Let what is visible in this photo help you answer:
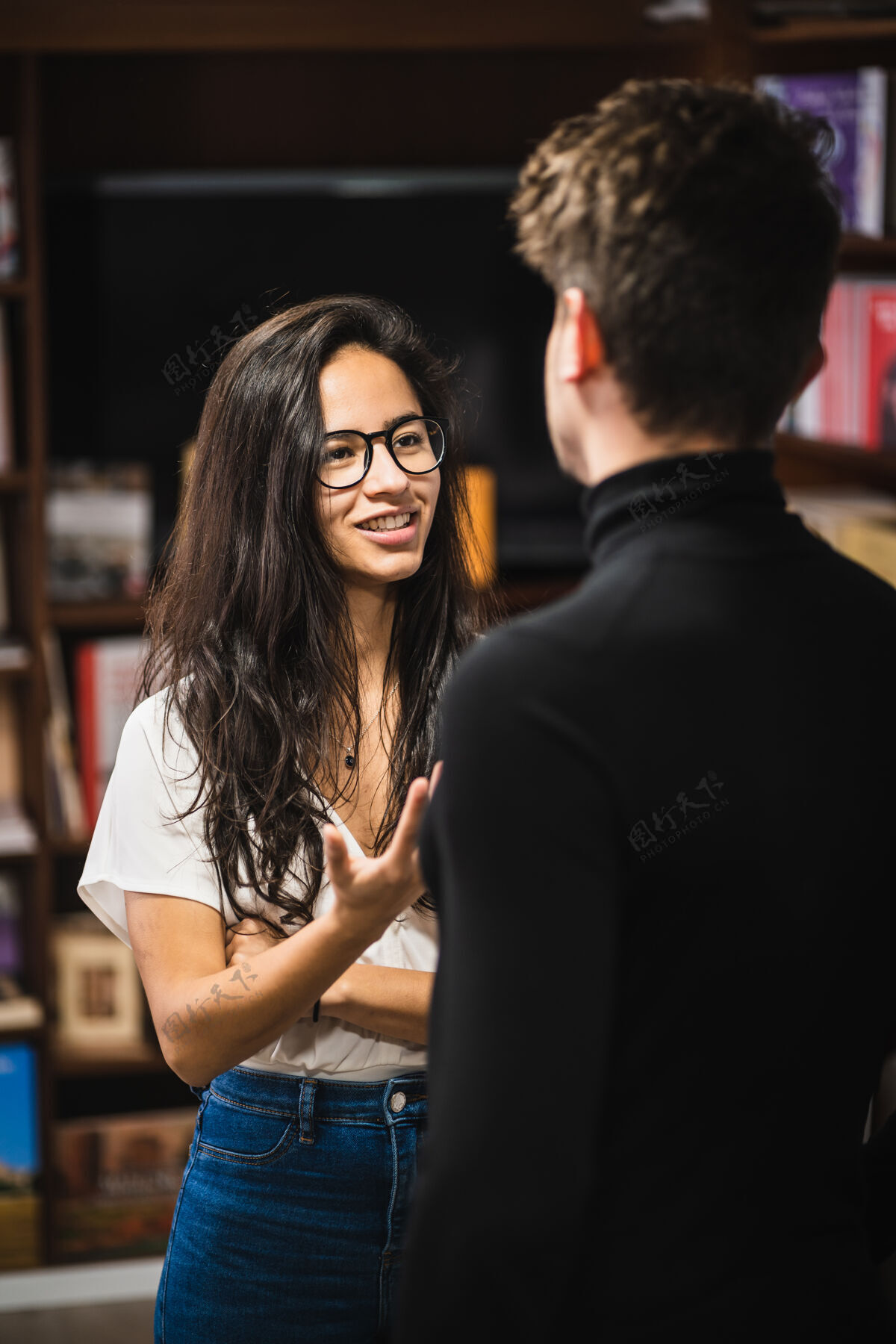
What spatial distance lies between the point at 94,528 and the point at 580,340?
6.78ft

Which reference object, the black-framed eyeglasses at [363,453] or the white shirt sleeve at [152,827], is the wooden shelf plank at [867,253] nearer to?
the black-framed eyeglasses at [363,453]

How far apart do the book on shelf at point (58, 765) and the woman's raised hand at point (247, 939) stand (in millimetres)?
1523

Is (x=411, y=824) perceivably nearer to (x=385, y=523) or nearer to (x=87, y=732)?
(x=385, y=523)

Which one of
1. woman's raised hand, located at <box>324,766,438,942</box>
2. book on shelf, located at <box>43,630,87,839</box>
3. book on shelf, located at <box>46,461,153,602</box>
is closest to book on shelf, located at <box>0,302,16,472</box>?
book on shelf, located at <box>46,461,153,602</box>

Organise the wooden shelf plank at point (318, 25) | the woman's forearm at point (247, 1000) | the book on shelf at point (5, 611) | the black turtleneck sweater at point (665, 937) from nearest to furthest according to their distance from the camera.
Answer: the black turtleneck sweater at point (665, 937) → the woman's forearm at point (247, 1000) → the wooden shelf plank at point (318, 25) → the book on shelf at point (5, 611)

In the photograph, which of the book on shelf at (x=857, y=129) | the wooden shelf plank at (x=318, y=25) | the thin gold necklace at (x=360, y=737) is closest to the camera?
the thin gold necklace at (x=360, y=737)

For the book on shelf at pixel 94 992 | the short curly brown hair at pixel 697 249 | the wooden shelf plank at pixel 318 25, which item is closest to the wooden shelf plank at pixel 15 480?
the wooden shelf plank at pixel 318 25

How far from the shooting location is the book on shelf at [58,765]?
101 inches

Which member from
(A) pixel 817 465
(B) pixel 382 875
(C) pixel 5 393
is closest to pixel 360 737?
(B) pixel 382 875

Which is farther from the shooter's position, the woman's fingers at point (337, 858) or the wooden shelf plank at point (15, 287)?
the wooden shelf plank at point (15, 287)

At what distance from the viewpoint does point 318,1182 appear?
1134mm

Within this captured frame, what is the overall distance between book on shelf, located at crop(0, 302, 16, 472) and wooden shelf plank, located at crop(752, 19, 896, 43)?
5.09 feet

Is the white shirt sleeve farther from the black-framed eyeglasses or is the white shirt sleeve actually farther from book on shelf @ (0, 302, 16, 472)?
book on shelf @ (0, 302, 16, 472)

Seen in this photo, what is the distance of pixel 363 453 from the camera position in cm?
115
